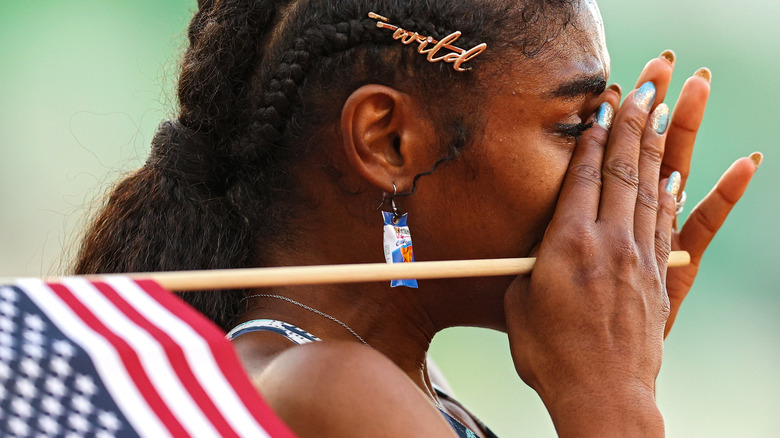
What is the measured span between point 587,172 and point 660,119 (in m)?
0.19

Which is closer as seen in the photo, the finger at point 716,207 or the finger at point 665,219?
the finger at point 665,219

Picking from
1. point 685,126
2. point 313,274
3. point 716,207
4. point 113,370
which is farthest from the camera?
point 716,207

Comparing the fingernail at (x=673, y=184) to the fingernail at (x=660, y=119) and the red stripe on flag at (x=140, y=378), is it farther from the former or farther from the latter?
the red stripe on flag at (x=140, y=378)

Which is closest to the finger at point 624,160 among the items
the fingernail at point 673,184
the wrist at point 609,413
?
the fingernail at point 673,184

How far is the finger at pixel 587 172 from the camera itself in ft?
3.95

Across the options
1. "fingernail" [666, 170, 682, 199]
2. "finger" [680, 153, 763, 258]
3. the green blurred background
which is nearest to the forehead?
"fingernail" [666, 170, 682, 199]

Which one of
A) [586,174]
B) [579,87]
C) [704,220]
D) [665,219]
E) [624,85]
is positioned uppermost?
[579,87]

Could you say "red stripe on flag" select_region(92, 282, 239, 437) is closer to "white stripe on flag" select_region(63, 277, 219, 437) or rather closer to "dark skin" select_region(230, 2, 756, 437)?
"white stripe on flag" select_region(63, 277, 219, 437)

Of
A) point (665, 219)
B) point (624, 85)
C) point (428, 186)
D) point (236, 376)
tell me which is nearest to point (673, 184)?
point (665, 219)

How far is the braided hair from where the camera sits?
1187mm

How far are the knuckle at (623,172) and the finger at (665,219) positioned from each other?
0.28 ft

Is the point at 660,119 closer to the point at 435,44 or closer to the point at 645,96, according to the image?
the point at 645,96

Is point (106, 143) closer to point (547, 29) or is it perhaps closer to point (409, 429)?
point (547, 29)

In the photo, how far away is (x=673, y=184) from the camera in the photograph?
1.37 m
